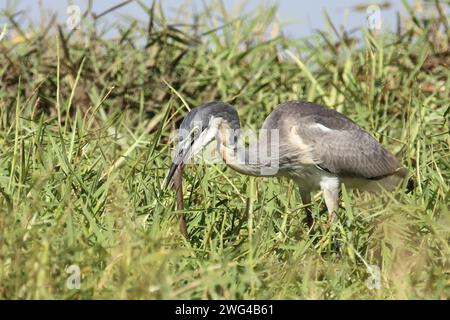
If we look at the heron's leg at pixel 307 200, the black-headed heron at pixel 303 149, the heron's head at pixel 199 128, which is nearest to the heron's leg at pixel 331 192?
the black-headed heron at pixel 303 149

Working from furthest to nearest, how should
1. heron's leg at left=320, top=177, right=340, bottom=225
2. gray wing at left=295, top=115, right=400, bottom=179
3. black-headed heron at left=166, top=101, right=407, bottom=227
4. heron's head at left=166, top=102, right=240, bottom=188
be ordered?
gray wing at left=295, top=115, right=400, bottom=179
heron's leg at left=320, top=177, right=340, bottom=225
black-headed heron at left=166, top=101, right=407, bottom=227
heron's head at left=166, top=102, right=240, bottom=188

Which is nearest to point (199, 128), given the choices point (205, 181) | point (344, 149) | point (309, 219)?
point (205, 181)

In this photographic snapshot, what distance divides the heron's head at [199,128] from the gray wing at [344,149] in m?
0.58

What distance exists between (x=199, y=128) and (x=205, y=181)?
0.39m

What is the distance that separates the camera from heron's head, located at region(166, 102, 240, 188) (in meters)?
6.31

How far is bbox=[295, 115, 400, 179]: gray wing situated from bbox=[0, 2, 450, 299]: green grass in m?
0.17

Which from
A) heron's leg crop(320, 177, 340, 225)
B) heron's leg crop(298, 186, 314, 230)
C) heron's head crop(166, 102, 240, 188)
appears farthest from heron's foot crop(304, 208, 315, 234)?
heron's head crop(166, 102, 240, 188)

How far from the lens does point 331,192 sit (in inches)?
271

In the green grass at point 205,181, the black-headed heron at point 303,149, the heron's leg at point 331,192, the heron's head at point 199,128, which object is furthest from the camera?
the heron's leg at point 331,192

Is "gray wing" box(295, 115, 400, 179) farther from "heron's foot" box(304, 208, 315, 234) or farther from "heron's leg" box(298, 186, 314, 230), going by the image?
"heron's foot" box(304, 208, 315, 234)

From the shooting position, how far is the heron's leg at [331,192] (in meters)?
6.79

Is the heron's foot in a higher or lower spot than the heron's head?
lower

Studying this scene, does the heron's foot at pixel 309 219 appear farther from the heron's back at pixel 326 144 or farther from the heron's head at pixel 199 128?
the heron's head at pixel 199 128
